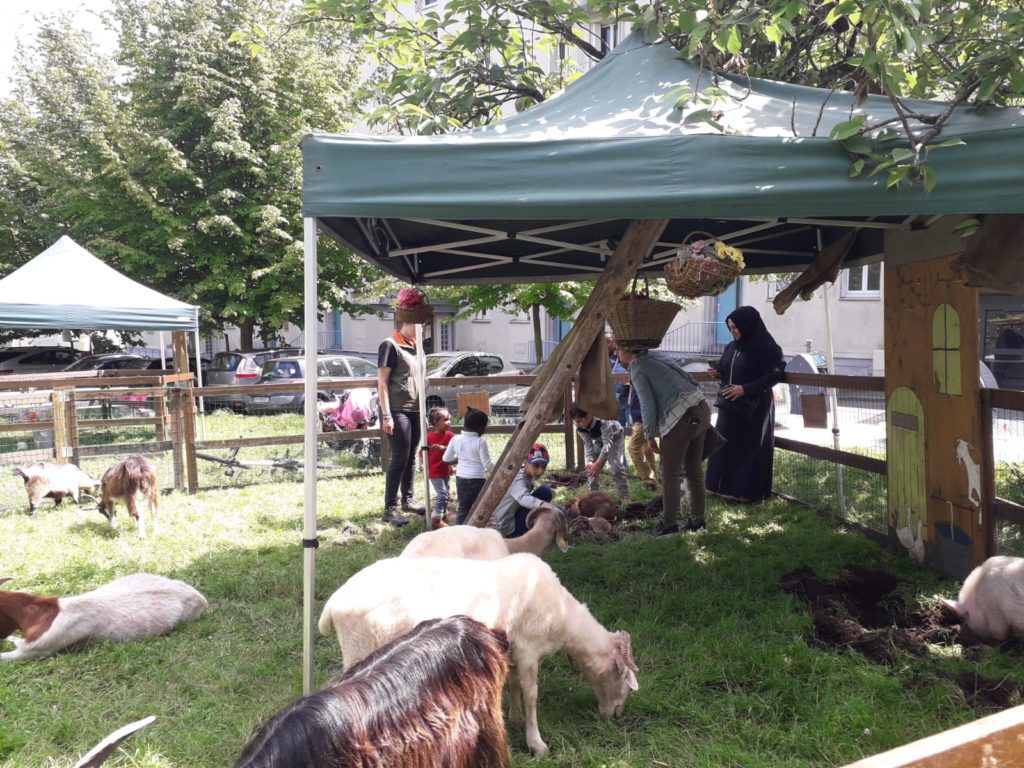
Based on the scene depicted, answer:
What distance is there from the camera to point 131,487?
649 centimetres

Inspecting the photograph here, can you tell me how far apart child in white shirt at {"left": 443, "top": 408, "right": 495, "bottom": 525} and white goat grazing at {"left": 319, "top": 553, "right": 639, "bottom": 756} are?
2588 millimetres

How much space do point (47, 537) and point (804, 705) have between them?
635 cm

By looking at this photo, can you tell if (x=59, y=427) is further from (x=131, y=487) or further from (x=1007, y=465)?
(x=1007, y=465)

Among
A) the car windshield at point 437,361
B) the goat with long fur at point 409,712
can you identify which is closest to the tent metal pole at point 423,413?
the goat with long fur at point 409,712

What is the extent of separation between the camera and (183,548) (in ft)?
20.3

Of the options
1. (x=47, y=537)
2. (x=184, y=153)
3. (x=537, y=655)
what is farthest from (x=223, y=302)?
(x=537, y=655)

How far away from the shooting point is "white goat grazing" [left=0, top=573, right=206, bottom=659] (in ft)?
13.6

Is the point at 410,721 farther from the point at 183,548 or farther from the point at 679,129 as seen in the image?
the point at 183,548

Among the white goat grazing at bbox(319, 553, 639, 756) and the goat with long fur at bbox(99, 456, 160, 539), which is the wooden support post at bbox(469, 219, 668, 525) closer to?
the white goat grazing at bbox(319, 553, 639, 756)

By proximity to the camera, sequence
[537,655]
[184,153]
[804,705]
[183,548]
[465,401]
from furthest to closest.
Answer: [184,153] → [465,401] → [183,548] → [804,705] → [537,655]

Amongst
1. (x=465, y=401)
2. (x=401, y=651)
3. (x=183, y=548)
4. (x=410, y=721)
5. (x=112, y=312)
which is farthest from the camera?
(x=112, y=312)

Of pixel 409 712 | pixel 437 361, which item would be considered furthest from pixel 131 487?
pixel 437 361

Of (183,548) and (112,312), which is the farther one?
(112,312)

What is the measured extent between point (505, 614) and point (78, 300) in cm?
974
